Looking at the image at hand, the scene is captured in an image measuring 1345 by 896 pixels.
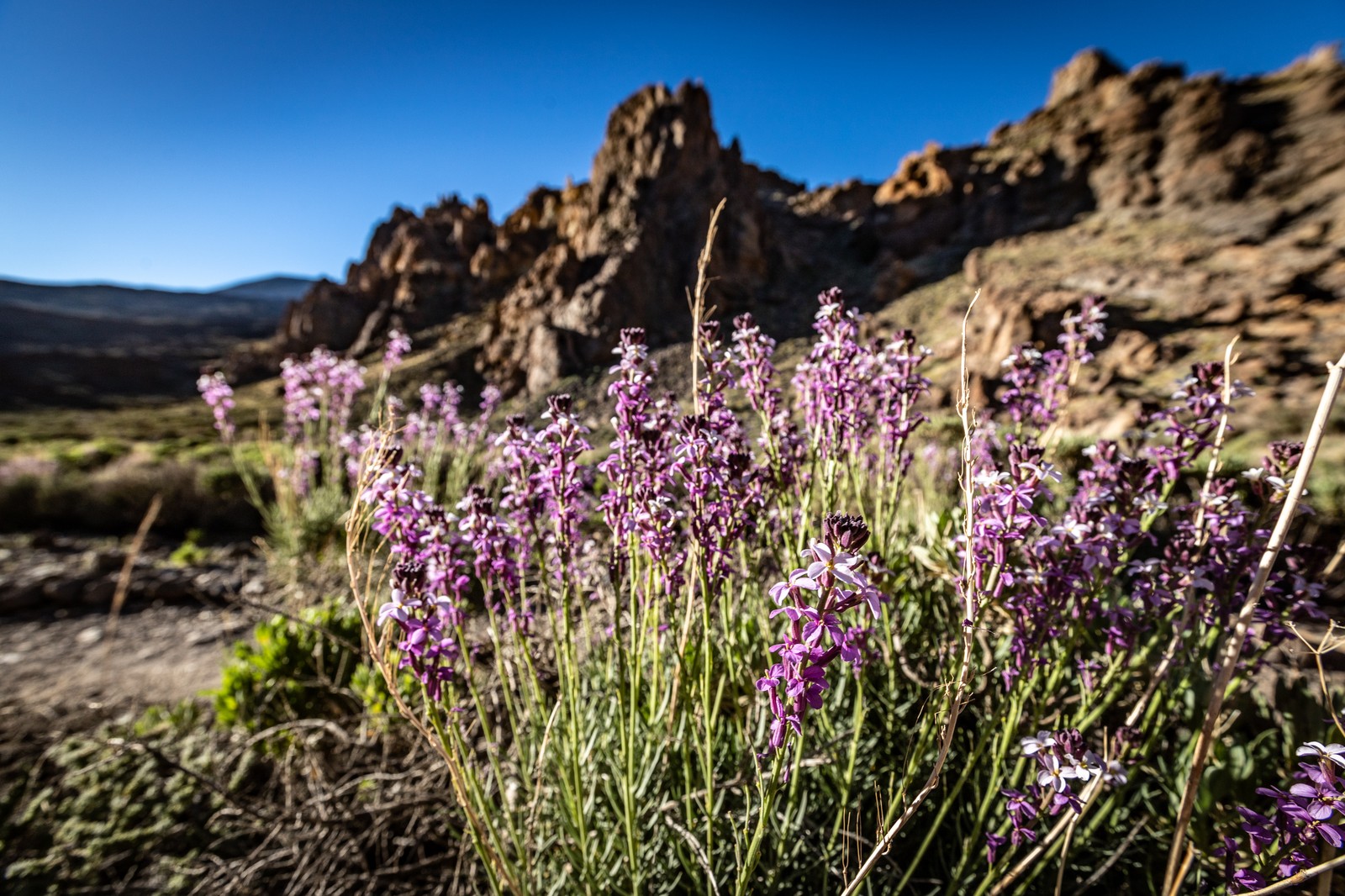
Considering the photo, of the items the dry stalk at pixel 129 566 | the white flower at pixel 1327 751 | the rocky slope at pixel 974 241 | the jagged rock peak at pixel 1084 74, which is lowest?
the dry stalk at pixel 129 566

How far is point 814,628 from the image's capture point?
3.45ft

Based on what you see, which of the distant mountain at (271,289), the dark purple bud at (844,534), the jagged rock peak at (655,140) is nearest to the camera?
the dark purple bud at (844,534)

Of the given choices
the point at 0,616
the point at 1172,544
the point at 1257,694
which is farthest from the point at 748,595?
the point at 0,616

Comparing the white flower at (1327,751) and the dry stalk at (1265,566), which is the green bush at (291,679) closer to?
the dry stalk at (1265,566)

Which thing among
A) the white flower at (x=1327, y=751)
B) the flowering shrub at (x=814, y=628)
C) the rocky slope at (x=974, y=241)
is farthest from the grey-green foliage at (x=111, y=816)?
the rocky slope at (x=974, y=241)

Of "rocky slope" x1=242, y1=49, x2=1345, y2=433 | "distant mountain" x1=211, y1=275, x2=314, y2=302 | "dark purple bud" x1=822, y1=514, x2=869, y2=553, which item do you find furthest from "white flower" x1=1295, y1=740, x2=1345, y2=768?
"distant mountain" x1=211, y1=275, x2=314, y2=302

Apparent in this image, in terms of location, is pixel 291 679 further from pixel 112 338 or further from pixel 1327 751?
pixel 112 338

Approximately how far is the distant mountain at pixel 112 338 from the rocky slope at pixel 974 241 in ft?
33.3

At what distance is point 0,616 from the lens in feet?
19.2

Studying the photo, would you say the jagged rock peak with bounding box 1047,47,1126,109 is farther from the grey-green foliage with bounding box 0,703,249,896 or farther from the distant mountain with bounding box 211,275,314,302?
the distant mountain with bounding box 211,275,314,302

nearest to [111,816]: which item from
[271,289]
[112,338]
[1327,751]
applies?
[1327,751]

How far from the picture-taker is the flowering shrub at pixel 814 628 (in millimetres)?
1484

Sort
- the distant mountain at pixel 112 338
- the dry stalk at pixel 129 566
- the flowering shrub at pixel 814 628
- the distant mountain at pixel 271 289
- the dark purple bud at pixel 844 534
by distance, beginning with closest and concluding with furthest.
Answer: the dark purple bud at pixel 844 534
the flowering shrub at pixel 814 628
the dry stalk at pixel 129 566
the distant mountain at pixel 112 338
the distant mountain at pixel 271 289

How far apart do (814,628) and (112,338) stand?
266 ft
